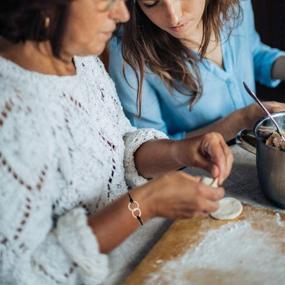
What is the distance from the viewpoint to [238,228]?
0.87m

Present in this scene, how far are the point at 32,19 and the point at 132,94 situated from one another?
638 mm

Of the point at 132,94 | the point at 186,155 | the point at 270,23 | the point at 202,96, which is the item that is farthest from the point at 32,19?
the point at 270,23

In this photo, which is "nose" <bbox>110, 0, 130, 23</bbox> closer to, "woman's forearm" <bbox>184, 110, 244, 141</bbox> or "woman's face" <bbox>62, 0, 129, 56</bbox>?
"woman's face" <bbox>62, 0, 129, 56</bbox>

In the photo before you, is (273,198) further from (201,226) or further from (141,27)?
(141,27)

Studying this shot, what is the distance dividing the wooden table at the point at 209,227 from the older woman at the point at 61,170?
57 mm

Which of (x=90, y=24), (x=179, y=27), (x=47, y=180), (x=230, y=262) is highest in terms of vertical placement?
(x=90, y=24)

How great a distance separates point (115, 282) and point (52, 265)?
125 mm

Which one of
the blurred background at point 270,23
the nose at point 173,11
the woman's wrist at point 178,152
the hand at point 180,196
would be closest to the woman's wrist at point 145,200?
the hand at point 180,196

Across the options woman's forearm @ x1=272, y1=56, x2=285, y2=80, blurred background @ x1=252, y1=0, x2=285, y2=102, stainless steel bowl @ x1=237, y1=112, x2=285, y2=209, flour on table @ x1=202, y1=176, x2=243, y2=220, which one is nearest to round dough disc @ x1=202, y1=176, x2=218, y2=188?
flour on table @ x1=202, y1=176, x2=243, y2=220

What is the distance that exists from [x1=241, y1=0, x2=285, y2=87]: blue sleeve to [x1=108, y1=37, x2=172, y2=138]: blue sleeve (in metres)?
0.42

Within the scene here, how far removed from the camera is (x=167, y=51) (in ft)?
4.21

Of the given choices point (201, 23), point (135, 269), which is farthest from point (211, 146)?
point (201, 23)

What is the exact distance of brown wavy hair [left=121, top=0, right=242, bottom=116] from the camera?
125cm

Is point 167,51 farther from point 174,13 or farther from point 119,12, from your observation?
point 119,12
